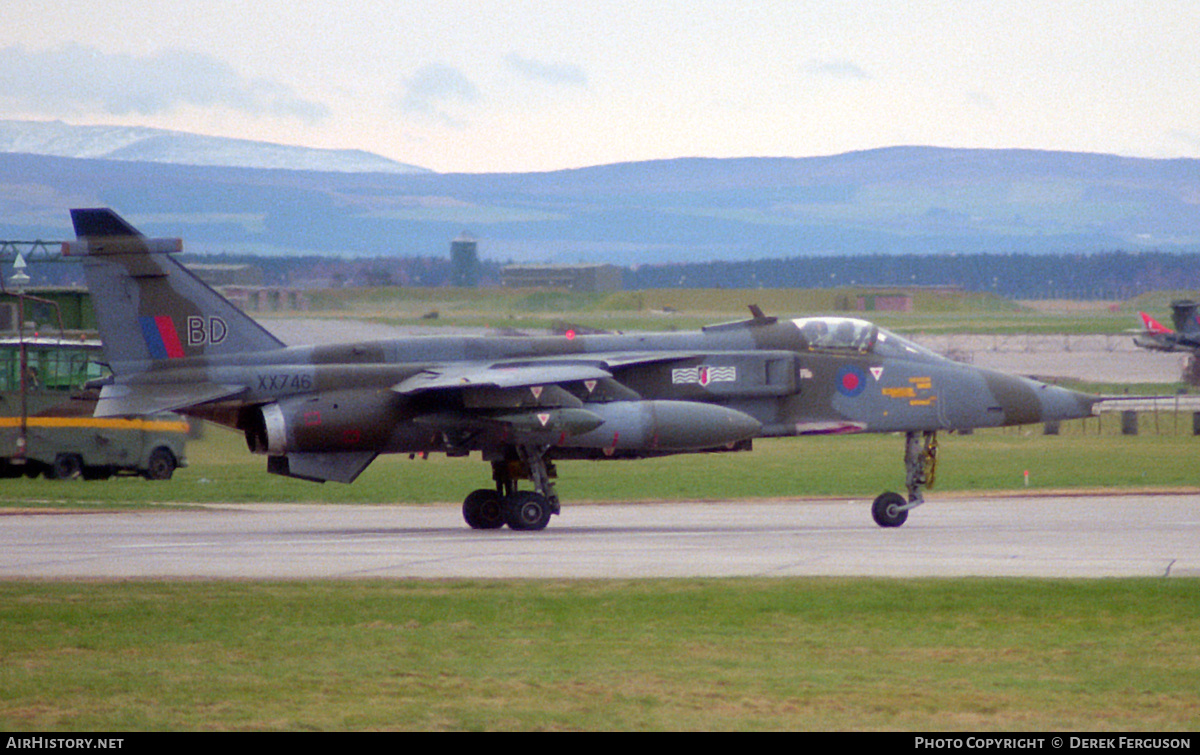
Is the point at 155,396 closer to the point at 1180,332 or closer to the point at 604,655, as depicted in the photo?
the point at 604,655

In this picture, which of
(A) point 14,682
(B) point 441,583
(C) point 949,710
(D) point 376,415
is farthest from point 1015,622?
(D) point 376,415

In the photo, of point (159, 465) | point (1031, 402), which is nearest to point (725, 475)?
point (1031, 402)

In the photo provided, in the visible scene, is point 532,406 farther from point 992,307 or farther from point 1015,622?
point 992,307

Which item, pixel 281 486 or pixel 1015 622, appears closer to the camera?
pixel 1015 622

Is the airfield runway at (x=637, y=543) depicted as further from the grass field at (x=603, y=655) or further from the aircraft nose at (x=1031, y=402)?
the aircraft nose at (x=1031, y=402)

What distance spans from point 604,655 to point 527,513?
36.1ft

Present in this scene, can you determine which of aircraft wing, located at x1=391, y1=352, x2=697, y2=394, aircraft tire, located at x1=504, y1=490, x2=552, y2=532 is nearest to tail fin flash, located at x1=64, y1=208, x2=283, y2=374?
aircraft wing, located at x1=391, y1=352, x2=697, y2=394

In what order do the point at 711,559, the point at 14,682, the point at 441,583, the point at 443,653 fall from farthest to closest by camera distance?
the point at 711,559 → the point at 441,583 → the point at 443,653 → the point at 14,682

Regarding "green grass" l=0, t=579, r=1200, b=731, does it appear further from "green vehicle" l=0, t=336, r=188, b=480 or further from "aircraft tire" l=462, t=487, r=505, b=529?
"green vehicle" l=0, t=336, r=188, b=480

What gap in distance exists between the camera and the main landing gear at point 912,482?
2166 cm

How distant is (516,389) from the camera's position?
829 inches

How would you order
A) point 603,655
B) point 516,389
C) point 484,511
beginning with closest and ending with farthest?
point 603,655, point 516,389, point 484,511

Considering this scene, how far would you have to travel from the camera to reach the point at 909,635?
11.6 meters
